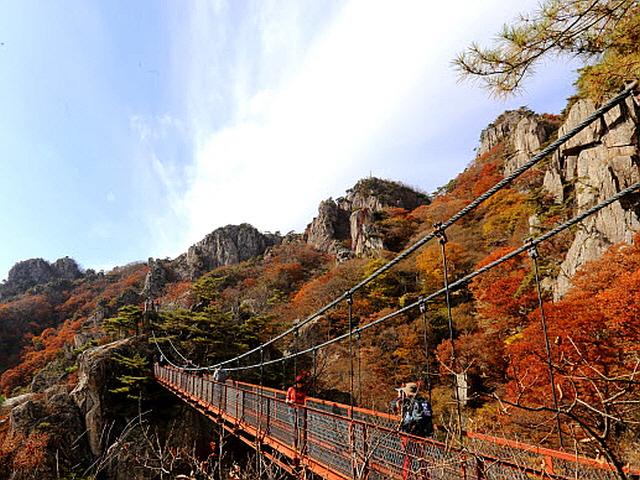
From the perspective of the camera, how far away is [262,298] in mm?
23062

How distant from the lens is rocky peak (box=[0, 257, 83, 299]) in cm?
3972

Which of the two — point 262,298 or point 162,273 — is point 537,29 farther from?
point 162,273

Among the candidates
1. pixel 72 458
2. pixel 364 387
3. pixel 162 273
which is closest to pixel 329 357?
pixel 364 387

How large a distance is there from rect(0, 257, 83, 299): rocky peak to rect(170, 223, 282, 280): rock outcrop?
502 inches

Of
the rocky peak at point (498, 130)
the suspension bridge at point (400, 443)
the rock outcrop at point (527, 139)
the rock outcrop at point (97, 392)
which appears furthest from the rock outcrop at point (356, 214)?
the suspension bridge at point (400, 443)

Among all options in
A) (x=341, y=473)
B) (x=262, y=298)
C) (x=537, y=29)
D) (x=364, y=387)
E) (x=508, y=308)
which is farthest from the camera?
(x=262, y=298)

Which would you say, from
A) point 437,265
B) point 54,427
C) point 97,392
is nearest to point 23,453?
point 54,427

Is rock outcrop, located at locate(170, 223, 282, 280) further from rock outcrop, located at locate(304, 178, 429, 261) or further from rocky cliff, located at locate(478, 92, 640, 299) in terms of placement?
rocky cliff, located at locate(478, 92, 640, 299)

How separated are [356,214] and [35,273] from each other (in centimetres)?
3382

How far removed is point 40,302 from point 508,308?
35.0m

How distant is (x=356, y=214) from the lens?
1196 inches

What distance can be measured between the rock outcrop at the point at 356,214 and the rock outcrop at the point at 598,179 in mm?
12711

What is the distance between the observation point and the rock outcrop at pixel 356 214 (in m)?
28.9

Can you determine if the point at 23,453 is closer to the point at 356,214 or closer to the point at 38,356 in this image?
the point at 38,356
